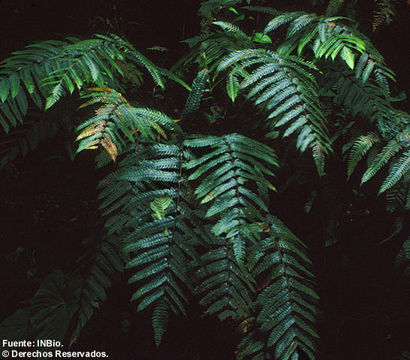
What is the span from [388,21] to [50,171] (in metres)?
2.31

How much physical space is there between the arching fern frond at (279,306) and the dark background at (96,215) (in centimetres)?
40

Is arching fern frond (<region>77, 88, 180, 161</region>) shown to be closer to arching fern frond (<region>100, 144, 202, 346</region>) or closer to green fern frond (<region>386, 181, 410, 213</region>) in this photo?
arching fern frond (<region>100, 144, 202, 346</region>)

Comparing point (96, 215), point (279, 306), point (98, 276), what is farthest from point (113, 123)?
point (96, 215)

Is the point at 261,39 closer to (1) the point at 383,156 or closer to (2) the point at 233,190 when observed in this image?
(1) the point at 383,156

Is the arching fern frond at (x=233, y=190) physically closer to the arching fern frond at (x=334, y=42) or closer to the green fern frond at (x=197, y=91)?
the green fern frond at (x=197, y=91)

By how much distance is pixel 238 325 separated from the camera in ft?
4.56

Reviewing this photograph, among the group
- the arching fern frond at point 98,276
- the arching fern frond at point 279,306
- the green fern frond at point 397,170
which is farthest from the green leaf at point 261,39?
the arching fern frond at point 98,276

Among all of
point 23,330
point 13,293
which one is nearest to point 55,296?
point 23,330

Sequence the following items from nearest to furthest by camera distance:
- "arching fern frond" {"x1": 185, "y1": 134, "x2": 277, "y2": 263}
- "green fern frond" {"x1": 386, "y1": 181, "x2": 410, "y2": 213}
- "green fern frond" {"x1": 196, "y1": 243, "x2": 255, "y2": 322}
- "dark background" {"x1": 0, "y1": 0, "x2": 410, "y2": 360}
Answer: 1. "arching fern frond" {"x1": 185, "y1": 134, "x2": 277, "y2": 263}
2. "green fern frond" {"x1": 196, "y1": 243, "x2": 255, "y2": 322}
3. "green fern frond" {"x1": 386, "y1": 181, "x2": 410, "y2": 213}
4. "dark background" {"x1": 0, "y1": 0, "x2": 410, "y2": 360}

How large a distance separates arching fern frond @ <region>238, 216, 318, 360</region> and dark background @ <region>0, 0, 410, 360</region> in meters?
0.40

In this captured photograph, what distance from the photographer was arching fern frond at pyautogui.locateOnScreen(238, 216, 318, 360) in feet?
3.82

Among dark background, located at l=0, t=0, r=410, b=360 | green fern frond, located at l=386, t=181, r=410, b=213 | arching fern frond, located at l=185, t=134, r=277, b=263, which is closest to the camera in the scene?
arching fern frond, located at l=185, t=134, r=277, b=263

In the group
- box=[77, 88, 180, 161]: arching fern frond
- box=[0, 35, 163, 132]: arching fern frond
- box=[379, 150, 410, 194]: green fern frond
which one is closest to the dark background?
box=[379, 150, 410, 194]: green fern frond

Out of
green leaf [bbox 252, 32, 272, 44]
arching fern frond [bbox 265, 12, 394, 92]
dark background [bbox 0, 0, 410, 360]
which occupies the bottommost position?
dark background [bbox 0, 0, 410, 360]
